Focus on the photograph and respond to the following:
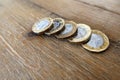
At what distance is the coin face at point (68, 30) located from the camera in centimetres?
61

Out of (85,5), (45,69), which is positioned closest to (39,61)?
(45,69)

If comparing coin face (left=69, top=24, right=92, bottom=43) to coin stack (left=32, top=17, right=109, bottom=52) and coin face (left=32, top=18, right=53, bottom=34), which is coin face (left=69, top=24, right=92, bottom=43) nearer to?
coin stack (left=32, top=17, right=109, bottom=52)

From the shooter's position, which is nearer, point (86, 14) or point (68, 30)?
point (68, 30)

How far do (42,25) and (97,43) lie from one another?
23cm

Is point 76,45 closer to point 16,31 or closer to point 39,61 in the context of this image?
point 39,61

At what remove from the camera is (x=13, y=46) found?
0.65 m

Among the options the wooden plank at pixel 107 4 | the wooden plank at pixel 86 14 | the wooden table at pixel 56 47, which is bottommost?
the wooden table at pixel 56 47

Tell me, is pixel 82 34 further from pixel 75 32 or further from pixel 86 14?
pixel 86 14

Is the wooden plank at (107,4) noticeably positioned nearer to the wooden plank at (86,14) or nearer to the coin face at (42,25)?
the wooden plank at (86,14)

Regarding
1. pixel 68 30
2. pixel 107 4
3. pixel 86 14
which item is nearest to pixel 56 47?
pixel 68 30

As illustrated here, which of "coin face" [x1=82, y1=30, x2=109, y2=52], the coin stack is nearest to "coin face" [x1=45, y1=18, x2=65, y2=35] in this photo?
the coin stack

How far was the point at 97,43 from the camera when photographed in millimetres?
567

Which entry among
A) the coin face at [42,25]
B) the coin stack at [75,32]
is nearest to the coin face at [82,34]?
the coin stack at [75,32]

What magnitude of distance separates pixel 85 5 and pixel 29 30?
0.27 metres
